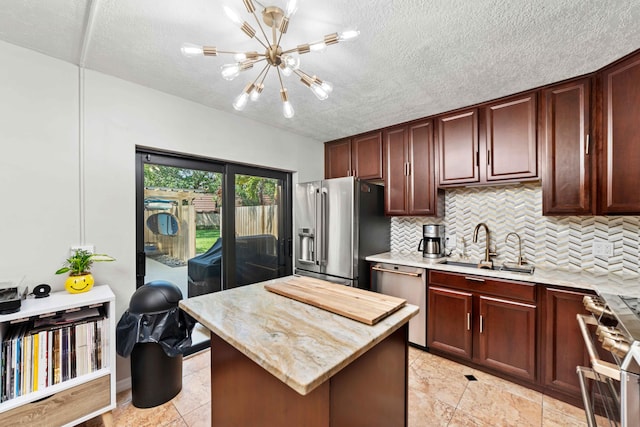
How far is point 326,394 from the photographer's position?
2.93 ft

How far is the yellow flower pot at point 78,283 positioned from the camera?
1.72m

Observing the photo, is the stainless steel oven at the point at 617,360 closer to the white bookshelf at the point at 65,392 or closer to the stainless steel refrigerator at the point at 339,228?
the stainless steel refrigerator at the point at 339,228

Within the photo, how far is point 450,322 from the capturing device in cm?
247

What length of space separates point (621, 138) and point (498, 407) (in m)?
2.13

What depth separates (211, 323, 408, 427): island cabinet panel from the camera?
0.93 meters

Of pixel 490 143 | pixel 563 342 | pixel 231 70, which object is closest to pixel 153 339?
pixel 231 70

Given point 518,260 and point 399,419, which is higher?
point 518,260

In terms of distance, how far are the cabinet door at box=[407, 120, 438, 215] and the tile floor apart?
1624mm

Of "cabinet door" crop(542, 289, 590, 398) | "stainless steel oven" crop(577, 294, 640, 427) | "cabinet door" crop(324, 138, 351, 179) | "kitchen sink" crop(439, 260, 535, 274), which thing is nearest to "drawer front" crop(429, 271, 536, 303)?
"cabinet door" crop(542, 289, 590, 398)

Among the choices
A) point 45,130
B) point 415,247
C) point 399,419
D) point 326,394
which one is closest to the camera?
point 326,394

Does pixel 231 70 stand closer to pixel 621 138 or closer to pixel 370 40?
pixel 370 40

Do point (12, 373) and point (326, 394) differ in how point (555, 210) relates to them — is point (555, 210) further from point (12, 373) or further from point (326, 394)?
point (12, 373)

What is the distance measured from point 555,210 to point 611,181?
39cm

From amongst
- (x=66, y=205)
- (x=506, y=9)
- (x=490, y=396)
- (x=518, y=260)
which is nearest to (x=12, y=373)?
(x=66, y=205)
